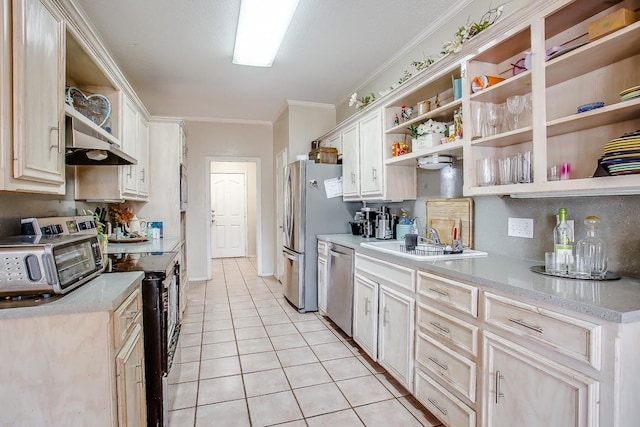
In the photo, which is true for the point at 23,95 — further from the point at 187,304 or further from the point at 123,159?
the point at 187,304

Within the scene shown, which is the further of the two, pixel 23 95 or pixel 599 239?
pixel 599 239

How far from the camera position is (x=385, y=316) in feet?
8.03

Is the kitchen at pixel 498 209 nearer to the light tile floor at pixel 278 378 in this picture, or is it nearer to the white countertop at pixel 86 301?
the white countertop at pixel 86 301

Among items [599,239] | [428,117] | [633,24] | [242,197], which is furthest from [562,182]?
[242,197]

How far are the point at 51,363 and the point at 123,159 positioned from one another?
4.98 feet

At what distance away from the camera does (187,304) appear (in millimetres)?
4258

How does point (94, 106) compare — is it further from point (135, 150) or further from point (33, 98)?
point (33, 98)

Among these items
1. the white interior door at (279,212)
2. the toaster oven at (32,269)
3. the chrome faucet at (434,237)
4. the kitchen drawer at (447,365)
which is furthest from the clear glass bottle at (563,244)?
the white interior door at (279,212)

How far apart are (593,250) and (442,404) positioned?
1061 mm

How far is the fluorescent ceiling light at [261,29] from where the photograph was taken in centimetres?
245

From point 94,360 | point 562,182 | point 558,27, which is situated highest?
point 558,27

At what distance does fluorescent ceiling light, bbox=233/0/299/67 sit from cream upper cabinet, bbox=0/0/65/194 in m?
1.28

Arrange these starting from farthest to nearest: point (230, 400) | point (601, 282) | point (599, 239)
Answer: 1. point (230, 400)
2. point (599, 239)
3. point (601, 282)

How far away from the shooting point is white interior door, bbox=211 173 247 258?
7.95 meters
